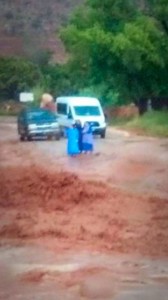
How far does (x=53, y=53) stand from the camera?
2.71 meters

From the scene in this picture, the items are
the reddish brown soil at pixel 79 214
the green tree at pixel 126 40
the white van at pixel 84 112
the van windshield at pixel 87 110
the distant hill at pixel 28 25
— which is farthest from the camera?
the green tree at pixel 126 40

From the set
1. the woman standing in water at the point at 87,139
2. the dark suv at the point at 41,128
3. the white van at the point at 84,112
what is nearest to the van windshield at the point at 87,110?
the white van at the point at 84,112

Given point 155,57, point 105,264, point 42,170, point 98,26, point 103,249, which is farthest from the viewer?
point 98,26

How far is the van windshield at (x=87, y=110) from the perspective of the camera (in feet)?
22.7

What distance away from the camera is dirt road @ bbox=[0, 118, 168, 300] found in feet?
8.64

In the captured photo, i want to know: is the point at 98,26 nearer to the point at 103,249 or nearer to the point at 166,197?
the point at 166,197

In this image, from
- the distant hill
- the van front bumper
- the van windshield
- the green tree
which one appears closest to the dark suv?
the van front bumper

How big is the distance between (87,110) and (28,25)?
480 cm

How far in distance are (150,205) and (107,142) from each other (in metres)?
2.48

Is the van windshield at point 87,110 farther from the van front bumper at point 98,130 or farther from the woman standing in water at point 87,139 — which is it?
the woman standing in water at point 87,139

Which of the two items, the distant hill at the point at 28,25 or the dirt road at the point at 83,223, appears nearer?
the distant hill at the point at 28,25

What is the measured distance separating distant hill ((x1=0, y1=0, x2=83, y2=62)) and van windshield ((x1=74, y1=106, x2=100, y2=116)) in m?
4.22

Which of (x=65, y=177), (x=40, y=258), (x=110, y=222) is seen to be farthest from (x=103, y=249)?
(x=65, y=177)

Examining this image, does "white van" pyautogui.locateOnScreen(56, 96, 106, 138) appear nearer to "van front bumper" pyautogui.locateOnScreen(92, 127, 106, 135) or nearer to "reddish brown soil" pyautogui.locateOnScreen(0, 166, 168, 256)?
"van front bumper" pyautogui.locateOnScreen(92, 127, 106, 135)
